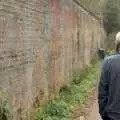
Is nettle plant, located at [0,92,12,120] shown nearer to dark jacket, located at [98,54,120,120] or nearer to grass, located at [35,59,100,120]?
dark jacket, located at [98,54,120,120]

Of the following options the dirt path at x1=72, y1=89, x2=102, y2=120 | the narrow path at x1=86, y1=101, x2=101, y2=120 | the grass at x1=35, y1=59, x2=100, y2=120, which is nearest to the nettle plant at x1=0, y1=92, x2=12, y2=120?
the grass at x1=35, y1=59, x2=100, y2=120

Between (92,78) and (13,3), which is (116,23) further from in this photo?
(13,3)

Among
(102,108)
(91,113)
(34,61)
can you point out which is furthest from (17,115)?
(91,113)

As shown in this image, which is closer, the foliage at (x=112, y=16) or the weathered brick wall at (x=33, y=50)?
the weathered brick wall at (x=33, y=50)

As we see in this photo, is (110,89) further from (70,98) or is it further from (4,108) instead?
(70,98)

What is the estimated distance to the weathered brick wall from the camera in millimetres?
6971

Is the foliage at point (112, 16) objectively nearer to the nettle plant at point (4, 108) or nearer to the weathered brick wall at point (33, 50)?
the weathered brick wall at point (33, 50)

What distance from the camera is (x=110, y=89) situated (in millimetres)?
4820

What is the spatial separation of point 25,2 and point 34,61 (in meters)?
1.28

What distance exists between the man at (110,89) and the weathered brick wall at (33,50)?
2.11 m

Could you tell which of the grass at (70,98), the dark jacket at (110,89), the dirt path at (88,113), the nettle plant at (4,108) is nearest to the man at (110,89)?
the dark jacket at (110,89)

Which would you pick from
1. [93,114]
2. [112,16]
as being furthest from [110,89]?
[112,16]

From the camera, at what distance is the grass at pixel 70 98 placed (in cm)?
938

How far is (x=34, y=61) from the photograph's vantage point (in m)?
8.88
